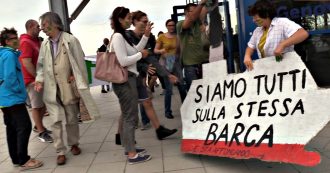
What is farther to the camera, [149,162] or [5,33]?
[5,33]

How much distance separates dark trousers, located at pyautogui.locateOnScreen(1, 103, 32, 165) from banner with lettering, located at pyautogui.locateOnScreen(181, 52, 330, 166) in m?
1.81

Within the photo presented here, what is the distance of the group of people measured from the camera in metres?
3.79

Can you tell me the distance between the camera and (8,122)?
440 centimetres

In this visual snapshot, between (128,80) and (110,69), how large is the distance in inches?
9.1

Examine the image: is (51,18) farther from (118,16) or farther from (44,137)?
(44,137)

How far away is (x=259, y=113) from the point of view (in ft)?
11.4

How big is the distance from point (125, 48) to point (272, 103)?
5.32 ft

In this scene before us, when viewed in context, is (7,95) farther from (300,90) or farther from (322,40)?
(322,40)

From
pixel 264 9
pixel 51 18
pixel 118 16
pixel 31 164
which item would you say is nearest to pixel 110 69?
pixel 118 16

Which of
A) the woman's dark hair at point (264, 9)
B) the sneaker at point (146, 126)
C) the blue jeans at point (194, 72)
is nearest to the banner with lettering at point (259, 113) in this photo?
the woman's dark hair at point (264, 9)

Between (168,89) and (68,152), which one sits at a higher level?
(168,89)

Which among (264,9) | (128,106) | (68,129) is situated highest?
(264,9)

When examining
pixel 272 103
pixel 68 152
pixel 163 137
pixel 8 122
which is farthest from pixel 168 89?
pixel 272 103

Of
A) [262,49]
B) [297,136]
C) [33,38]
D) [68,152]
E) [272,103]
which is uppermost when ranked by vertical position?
[33,38]
